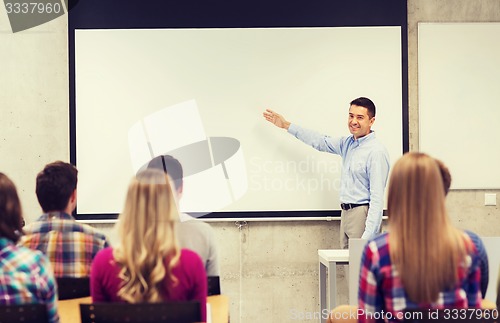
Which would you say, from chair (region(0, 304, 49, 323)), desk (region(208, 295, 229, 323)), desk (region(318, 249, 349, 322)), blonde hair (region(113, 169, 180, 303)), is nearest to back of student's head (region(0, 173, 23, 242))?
chair (region(0, 304, 49, 323))

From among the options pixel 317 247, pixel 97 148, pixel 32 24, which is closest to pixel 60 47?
pixel 32 24

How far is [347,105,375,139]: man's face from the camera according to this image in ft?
15.3

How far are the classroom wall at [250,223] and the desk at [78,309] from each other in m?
2.29

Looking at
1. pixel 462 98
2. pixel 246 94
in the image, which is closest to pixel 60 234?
pixel 246 94

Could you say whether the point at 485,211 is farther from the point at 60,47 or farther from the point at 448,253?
the point at 60,47

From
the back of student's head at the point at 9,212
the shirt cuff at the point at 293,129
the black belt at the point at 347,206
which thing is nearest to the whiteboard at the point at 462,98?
the black belt at the point at 347,206

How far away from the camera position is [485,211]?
16.7ft

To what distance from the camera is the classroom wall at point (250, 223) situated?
16.3 ft

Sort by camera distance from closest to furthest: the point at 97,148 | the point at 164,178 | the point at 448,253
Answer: the point at 448,253 < the point at 164,178 < the point at 97,148

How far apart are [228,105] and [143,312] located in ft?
10.4

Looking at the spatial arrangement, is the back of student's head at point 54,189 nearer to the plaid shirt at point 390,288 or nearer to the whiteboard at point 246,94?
the plaid shirt at point 390,288

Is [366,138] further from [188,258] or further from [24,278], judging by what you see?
[24,278]

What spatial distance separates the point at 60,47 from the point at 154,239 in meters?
3.39

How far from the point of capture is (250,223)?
5008 mm
